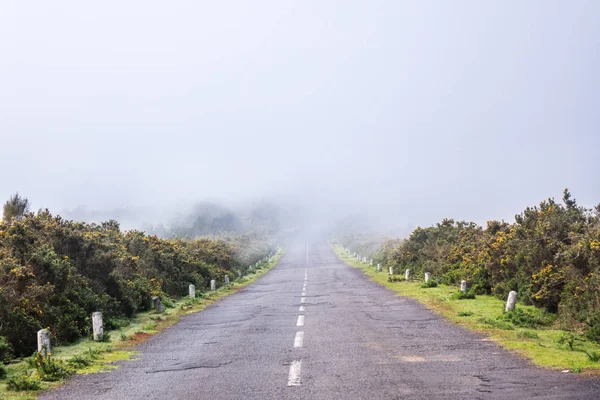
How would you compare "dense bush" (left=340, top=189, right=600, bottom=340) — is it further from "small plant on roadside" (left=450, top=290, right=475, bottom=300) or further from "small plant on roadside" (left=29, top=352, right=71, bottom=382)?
"small plant on roadside" (left=29, top=352, right=71, bottom=382)

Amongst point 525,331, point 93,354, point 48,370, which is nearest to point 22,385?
point 48,370

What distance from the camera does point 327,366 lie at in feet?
28.3

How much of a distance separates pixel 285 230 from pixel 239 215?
2991cm

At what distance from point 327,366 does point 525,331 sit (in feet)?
18.6

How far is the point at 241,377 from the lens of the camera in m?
8.17

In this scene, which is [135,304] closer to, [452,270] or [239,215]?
Result: [452,270]

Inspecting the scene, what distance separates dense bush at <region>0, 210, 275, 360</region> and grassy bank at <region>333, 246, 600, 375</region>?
9722 mm

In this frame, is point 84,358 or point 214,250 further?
point 214,250

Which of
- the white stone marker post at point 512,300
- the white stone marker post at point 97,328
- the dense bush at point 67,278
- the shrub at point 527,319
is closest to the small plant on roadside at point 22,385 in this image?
the dense bush at point 67,278

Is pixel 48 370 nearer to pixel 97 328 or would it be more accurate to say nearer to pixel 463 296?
pixel 97 328

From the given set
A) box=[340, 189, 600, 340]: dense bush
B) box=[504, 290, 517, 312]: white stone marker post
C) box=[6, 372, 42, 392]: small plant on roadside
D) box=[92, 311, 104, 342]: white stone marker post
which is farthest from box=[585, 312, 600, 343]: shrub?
box=[92, 311, 104, 342]: white stone marker post

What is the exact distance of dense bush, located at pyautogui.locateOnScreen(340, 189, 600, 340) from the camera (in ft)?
40.5

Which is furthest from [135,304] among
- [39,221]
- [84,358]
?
[84,358]

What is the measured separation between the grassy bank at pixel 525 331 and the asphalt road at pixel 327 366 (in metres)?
0.45
